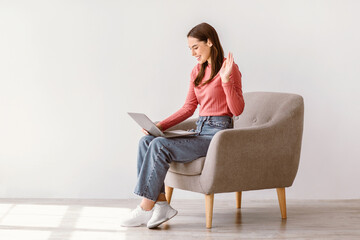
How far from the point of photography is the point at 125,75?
3939 millimetres

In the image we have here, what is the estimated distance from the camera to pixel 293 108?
3.16 metres

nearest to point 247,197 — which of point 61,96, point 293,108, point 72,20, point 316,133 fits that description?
point 316,133

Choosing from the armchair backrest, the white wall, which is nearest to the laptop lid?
the armchair backrest

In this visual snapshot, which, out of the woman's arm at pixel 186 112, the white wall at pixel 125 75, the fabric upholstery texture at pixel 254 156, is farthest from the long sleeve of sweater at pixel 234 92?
the white wall at pixel 125 75

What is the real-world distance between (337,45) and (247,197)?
1.26m

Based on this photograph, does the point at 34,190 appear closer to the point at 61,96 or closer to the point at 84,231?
the point at 61,96

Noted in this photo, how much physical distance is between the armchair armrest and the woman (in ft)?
0.42

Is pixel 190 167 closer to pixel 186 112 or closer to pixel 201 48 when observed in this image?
pixel 186 112

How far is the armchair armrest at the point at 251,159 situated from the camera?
2893 millimetres

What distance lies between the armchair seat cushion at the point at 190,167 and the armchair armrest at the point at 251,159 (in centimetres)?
3

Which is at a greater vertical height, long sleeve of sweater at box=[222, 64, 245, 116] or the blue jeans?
long sleeve of sweater at box=[222, 64, 245, 116]

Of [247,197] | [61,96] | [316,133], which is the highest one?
[61,96]

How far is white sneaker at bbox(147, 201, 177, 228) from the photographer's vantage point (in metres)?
2.94

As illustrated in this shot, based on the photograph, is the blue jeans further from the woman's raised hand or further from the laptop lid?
the woman's raised hand
